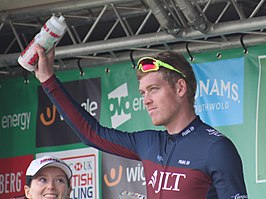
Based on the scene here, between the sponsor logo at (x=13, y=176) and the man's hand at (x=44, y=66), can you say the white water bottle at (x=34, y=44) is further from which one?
the sponsor logo at (x=13, y=176)

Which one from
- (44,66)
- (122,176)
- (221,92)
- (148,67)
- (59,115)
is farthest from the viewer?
(59,115)

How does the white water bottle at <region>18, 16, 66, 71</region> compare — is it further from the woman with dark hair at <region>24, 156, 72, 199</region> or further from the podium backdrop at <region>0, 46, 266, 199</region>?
the podium backdrop at <region>0, 46, 266, 199</region>

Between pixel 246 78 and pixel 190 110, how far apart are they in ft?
10.2

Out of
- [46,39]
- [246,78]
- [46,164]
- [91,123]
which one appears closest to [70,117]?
[91,123]

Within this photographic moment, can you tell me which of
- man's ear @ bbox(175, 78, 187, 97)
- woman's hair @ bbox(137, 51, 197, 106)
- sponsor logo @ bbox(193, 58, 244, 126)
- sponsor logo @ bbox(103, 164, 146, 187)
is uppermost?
sponsor logo @ bbox(193, 58, 244, 126)

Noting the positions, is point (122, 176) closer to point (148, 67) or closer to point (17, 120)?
point (17, 120)

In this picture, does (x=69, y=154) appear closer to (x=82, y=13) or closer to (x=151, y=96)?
(x=82, y=13)

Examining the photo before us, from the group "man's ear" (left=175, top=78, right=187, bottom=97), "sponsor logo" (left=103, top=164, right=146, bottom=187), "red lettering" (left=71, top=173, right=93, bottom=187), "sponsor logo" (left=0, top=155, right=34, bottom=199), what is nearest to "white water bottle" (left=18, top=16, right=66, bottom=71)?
"man's ear" (left=175, top=78, right=187, bottom=97)

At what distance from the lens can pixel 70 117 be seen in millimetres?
3107

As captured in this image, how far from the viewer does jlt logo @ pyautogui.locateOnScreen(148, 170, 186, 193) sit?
2803mm

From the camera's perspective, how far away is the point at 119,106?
6.52 m

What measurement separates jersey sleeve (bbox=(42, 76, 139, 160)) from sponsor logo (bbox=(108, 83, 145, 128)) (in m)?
3.30

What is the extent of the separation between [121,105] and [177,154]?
3.67 metres

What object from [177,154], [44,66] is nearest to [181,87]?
[177,154]
